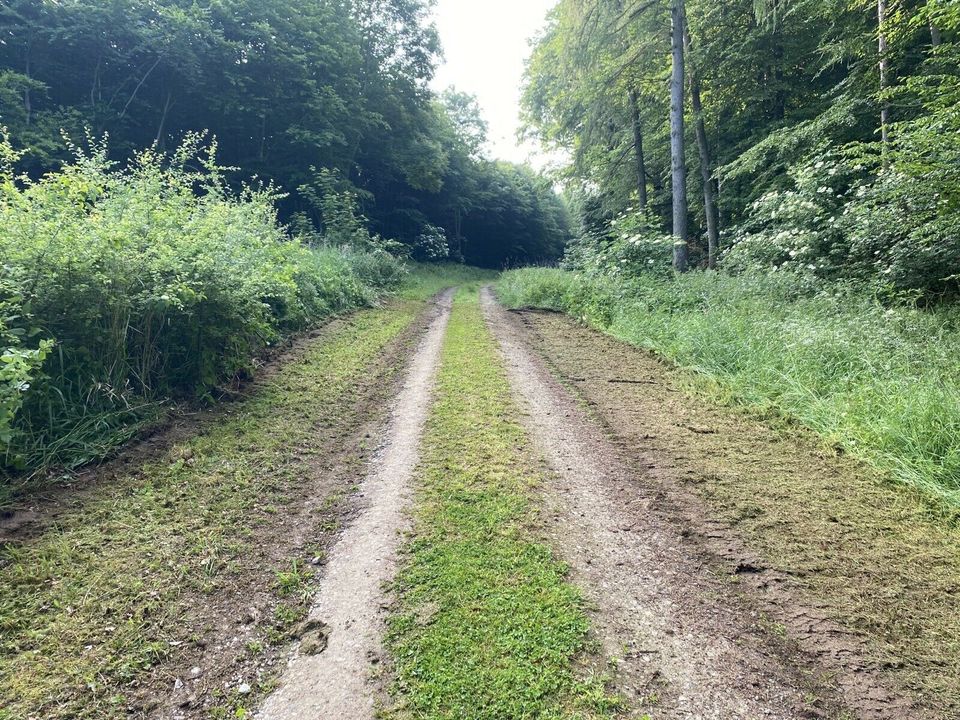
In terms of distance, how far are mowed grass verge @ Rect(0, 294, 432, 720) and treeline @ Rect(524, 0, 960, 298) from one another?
8.90 m

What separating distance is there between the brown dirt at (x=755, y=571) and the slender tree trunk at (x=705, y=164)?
1185 cm

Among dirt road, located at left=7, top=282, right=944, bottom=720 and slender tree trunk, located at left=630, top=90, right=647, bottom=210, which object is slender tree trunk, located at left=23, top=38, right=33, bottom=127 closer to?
dirt road, located at left=7, top=282, right=944, bottom=720

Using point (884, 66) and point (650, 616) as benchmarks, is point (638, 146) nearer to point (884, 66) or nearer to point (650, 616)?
point (884, 66)

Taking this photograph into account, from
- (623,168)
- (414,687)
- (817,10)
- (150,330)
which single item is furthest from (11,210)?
(623,168)

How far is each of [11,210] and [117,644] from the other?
4.04 metres

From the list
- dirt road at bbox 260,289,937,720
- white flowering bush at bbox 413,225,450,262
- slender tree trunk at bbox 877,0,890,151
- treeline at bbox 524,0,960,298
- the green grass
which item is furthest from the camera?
white flowering bush at bbox 413,225,450,262

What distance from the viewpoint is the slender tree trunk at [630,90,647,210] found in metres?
16.0

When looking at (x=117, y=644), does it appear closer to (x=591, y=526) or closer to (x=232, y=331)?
(x=591, y=526)

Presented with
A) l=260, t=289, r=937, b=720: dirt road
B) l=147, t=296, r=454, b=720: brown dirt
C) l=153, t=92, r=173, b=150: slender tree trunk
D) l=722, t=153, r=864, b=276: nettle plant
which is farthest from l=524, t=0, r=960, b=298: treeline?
l=153, t=92, r=173, b=150: slender tree trunk

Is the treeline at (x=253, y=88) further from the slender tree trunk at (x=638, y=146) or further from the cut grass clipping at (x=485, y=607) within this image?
the cut grass clipping at (x=485, y=607)

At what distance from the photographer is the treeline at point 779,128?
720 cm

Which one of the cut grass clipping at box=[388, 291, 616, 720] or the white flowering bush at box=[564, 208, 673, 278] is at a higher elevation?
the white flowering bush at box=[564, 208, 673, 278]

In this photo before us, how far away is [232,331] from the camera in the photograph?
557cm

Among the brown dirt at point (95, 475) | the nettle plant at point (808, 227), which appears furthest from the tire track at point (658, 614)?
the nettle plant at point (808, 227)
